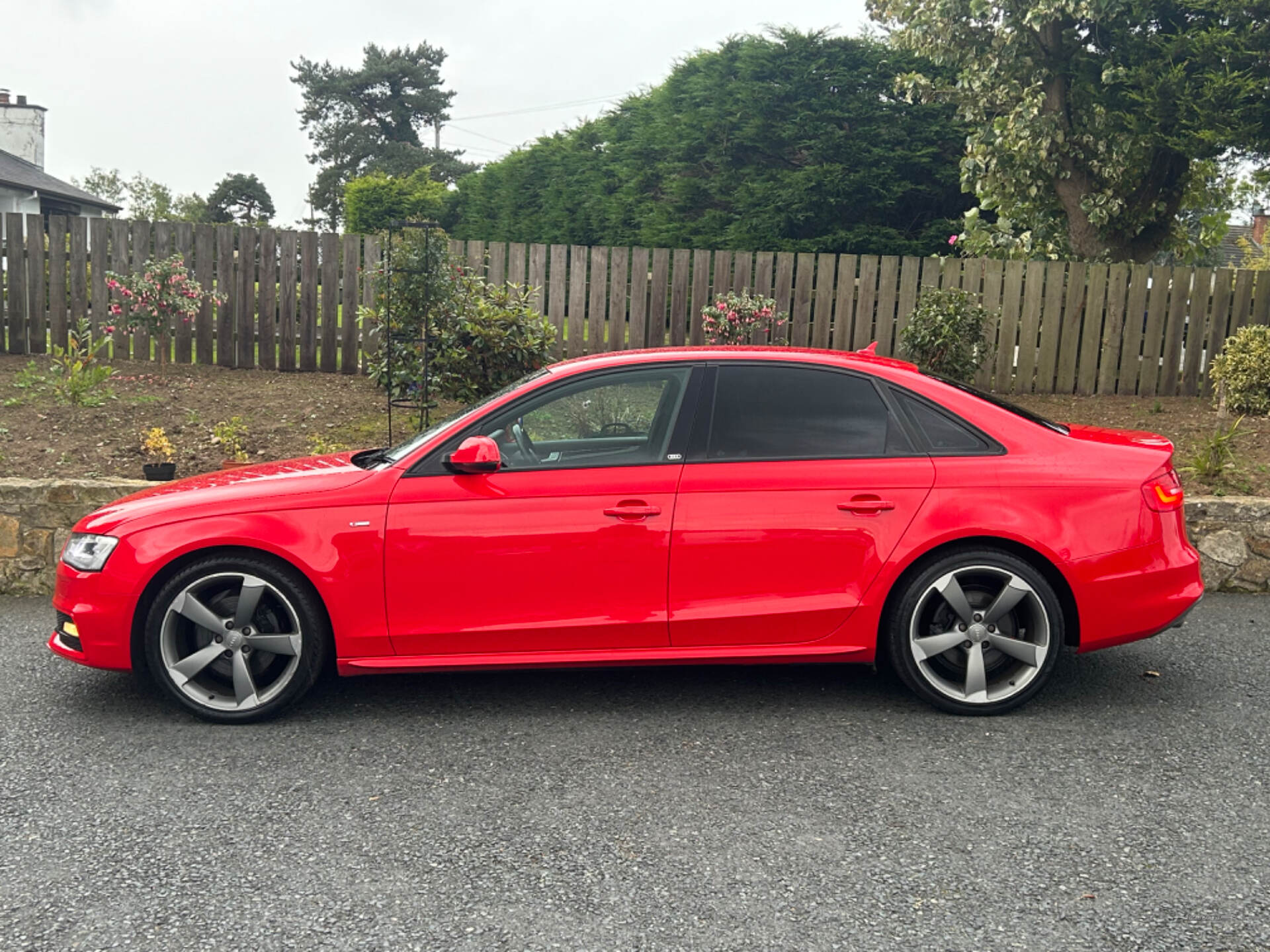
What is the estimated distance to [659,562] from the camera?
461cm

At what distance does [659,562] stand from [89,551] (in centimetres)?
236

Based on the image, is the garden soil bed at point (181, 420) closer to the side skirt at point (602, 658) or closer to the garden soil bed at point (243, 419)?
the garden soil bed at point (243, 419)

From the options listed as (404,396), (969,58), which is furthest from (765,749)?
(969,58)

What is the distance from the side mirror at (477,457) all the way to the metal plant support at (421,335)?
4.45 meters

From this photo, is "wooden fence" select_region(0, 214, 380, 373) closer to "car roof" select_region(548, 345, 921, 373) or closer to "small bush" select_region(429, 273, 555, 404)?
"small bush" select_region(429, 273, 555, 404)

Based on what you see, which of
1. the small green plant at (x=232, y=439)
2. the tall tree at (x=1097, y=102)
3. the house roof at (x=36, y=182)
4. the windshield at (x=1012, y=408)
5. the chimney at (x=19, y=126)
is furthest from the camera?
the chimney at (x=19, y=126)

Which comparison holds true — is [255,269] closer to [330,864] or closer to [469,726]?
[469,726]

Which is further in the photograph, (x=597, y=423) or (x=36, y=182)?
(x=36, y=182)

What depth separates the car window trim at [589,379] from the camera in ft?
15.3

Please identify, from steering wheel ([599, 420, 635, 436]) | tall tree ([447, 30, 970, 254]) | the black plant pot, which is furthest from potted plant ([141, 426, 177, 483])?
tall tree ([447, 30, 970, 254])

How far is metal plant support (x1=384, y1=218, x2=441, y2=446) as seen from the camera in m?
9.08

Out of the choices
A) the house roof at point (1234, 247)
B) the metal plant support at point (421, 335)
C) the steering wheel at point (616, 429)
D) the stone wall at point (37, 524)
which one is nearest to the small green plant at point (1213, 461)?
the steering wheel at point (616, 429)

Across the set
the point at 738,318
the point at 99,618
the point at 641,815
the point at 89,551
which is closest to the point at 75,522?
the point at 89,551

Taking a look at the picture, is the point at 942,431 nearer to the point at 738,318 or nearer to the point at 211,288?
the point at 738,318
